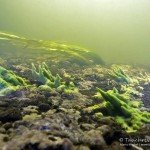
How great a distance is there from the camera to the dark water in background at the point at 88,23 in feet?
209

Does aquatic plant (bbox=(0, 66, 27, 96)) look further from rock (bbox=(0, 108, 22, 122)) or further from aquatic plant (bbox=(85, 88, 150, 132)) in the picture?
aquatic plant (bbox=(85, 88, 150, 132))

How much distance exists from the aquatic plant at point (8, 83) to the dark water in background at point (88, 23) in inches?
1628

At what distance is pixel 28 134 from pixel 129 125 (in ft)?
16.6

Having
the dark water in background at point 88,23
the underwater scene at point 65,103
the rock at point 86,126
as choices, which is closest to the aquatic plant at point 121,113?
the underwater scene at point 65,103

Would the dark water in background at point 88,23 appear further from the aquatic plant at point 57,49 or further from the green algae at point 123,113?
the green algae at point 123,113

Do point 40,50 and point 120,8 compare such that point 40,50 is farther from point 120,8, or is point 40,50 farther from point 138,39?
point 120,8

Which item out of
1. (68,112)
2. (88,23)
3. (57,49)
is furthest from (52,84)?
(88,23)

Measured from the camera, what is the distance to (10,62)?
2780cm

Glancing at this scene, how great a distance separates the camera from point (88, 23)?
74000 mm

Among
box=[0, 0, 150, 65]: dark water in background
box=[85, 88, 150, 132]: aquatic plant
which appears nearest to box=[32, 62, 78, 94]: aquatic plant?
box=[85, 88, 150, 132]: aquatic plant

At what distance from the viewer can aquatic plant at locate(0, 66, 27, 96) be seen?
15.6m

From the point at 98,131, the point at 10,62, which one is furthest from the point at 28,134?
the point at 10,62

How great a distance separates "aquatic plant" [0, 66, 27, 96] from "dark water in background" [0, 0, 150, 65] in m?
41.4

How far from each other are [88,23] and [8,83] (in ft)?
195
